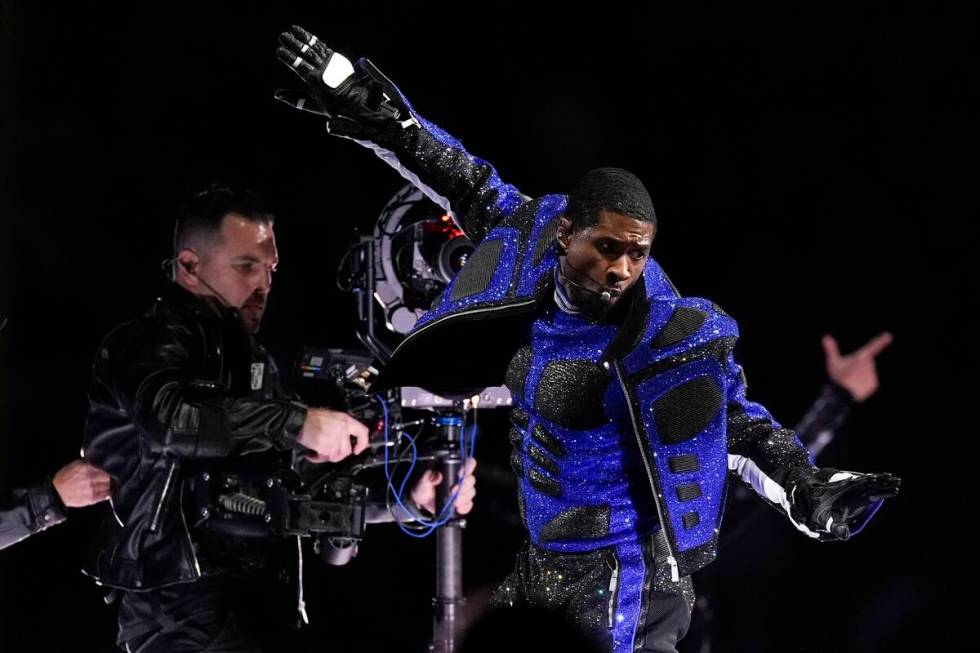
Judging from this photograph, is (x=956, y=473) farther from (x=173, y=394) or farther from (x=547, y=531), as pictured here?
(x=173, y=394)

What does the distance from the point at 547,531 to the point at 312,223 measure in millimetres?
2330

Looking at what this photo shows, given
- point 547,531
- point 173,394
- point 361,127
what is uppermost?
point 361,127

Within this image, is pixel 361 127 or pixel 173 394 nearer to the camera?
pixel 361 127

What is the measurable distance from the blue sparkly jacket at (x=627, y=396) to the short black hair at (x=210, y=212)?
1.13 m

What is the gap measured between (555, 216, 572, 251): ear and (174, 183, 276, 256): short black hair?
4.64 ft

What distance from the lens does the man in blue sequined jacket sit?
7.07 ft

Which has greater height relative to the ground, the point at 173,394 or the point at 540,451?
the point at 540,451

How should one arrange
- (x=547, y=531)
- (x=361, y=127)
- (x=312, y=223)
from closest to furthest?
(x=547, y=531)
(x=361, y=127)
(x=312, y=223)

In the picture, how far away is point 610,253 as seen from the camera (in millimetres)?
2143

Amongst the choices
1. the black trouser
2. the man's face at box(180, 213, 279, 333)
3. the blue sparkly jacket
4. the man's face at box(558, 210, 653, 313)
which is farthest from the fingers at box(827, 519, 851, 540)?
the man's face at box(180, 213, 279, 333)

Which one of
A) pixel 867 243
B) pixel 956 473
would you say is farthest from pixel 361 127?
pixel 956 473

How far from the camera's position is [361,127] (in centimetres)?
257

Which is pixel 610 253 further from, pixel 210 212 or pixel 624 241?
pixel 210 212

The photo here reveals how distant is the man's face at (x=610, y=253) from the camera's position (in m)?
2.13
